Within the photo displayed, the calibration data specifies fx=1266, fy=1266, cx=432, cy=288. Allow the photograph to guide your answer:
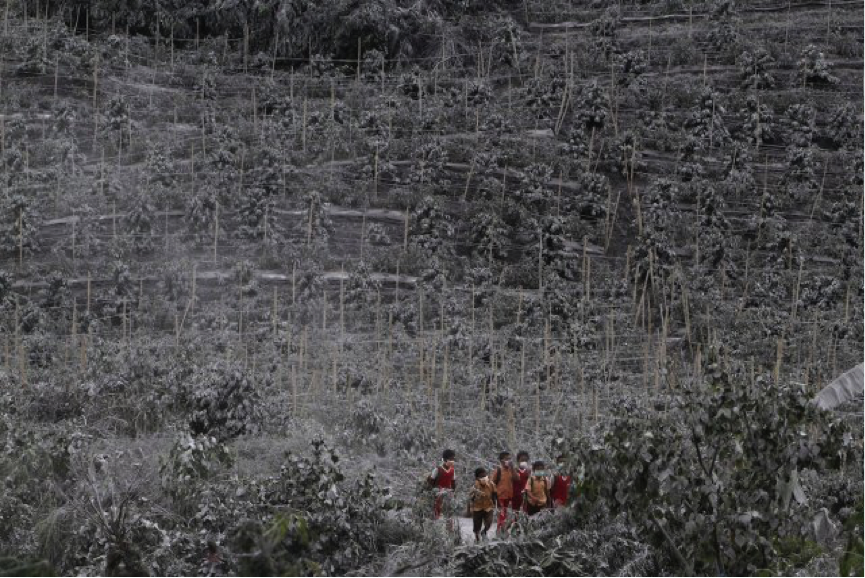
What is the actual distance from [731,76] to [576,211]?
4080 mm

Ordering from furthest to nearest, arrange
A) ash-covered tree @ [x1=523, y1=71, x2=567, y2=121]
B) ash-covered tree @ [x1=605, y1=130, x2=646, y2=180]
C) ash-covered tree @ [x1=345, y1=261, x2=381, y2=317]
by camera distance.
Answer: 1. ash-covered tree @ [x1=523, y1=71, x2=567, y2=121]
2. ash-covered tree @ [x1=605, y1=130, x2=646, y2=180]
3. ash-covered tree @ [x1=345, y1=261, x2=381, y2=317]

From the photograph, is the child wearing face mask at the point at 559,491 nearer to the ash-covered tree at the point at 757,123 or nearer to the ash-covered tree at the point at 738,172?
the ash-covered tree at the point at 738,172

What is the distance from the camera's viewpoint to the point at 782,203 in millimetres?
17109

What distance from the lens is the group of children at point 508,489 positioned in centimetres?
949

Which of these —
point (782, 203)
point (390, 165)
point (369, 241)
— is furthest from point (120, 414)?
point (782, 203)

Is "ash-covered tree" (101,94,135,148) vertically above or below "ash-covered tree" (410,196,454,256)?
above

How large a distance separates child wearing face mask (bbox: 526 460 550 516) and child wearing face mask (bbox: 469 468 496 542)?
326 mm

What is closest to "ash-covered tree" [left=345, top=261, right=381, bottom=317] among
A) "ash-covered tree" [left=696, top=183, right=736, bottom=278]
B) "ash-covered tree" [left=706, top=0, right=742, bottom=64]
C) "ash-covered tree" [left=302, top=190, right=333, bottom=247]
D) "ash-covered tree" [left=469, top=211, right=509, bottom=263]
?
"ash-covered tree" [left=302, top=190, right=333, bottom=247]

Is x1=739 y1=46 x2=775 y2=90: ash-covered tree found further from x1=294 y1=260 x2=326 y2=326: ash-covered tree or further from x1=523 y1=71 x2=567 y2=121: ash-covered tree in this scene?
x1=294 y1=260 x2=326 y2=326: ash-covered tree

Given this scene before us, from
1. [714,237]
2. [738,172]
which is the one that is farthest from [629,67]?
[714,237]

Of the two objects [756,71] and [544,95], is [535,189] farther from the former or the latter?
[756,71]

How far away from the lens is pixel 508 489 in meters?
9.70

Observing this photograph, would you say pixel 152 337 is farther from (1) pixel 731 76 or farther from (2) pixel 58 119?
(1) pixel 731 76

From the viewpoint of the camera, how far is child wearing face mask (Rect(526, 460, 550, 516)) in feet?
31.8
